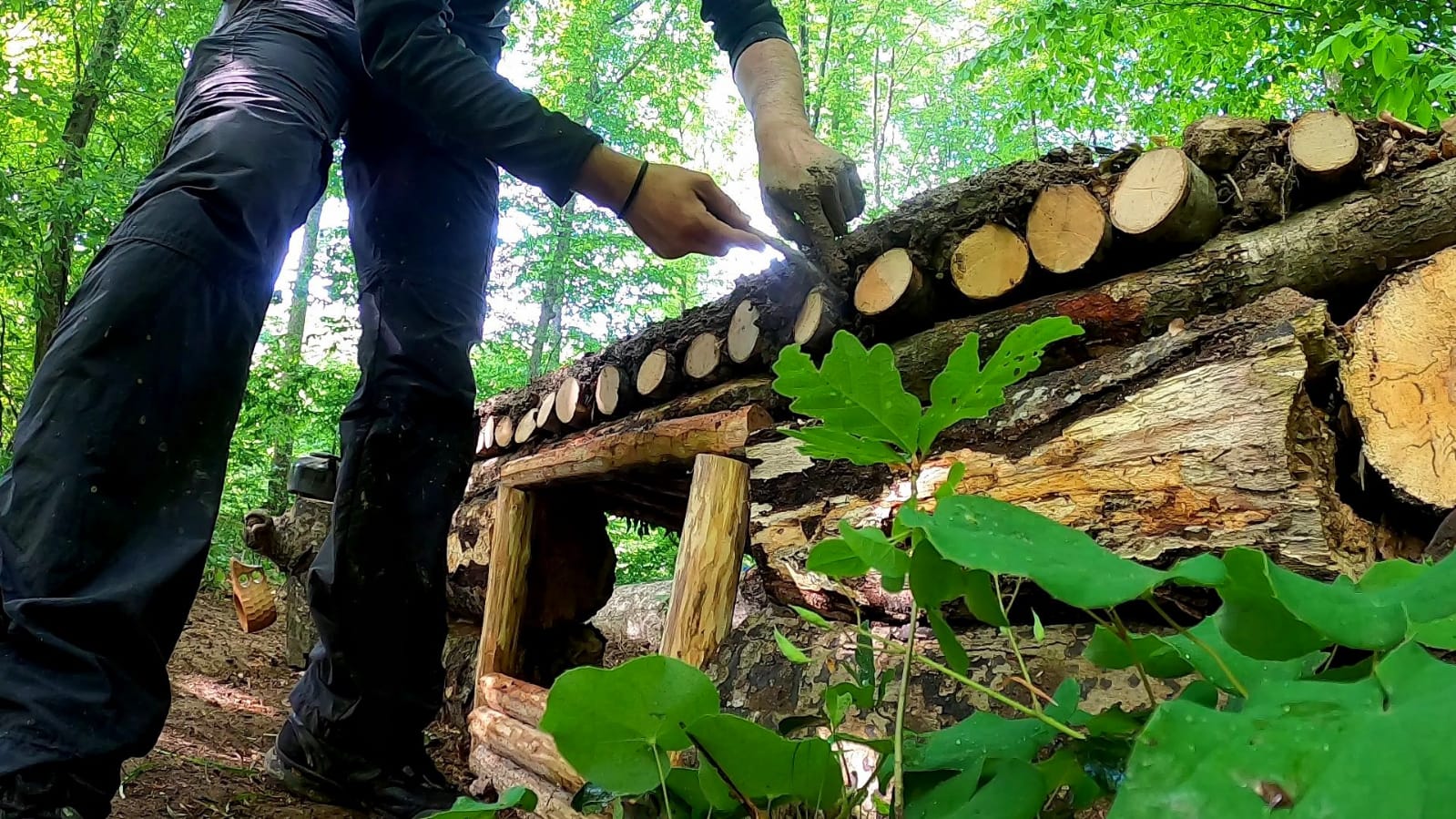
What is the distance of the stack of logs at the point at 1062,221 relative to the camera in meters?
1.38

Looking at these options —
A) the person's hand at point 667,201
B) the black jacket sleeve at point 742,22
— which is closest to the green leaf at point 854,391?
the person's hand at point 667,201

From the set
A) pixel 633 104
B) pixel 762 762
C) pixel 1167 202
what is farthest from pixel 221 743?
pixel 633 104

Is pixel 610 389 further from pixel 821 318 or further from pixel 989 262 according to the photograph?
pixel 989 262

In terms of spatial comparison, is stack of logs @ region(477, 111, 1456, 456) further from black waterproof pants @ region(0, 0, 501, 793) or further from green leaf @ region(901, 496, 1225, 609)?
green leaf @ region(901, 496, 1225, 609)

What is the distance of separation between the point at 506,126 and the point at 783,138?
0.51 m

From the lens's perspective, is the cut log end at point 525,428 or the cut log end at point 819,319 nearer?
the cut log end at point 819,319

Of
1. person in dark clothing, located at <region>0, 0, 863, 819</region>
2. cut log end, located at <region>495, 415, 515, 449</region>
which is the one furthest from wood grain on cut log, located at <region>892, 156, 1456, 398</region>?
cut log end, located at <region>495, 415, 515, 449</region>

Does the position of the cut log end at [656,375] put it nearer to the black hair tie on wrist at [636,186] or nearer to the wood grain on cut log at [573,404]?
the wood grain on cut log at [573,404]

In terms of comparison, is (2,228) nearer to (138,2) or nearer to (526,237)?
(138,2)

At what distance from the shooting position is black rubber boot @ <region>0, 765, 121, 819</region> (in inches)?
34.8

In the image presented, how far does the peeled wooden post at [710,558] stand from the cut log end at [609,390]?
0.86 m

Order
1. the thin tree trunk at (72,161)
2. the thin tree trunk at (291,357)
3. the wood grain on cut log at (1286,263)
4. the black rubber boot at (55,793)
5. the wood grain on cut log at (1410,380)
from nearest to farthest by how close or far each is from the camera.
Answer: the black rubber boot at (55,793) < the wood grain on cut log at (1410,380) < the wood grain on cut log at (1286,263) < the thin tree trunk at (72,161) < the thin tree trunk at (291,357)

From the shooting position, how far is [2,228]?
3760 mm

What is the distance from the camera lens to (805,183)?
61.6 inches
